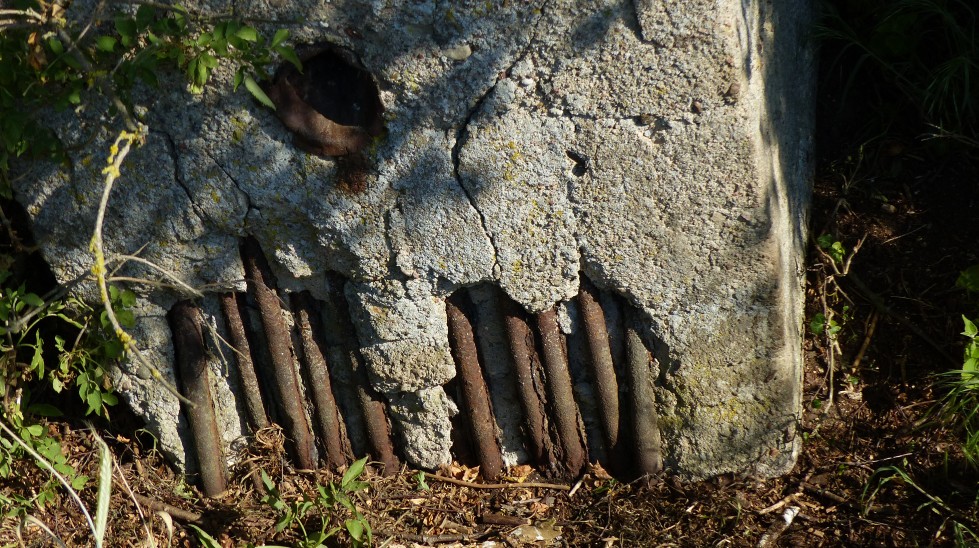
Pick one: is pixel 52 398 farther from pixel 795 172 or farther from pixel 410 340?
pixel 795 172

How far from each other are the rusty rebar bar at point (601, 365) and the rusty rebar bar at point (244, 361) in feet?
3.30

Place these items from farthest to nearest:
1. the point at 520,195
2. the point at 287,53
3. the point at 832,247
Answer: the point at 832,247
the point at 520,195
the point at 287,53

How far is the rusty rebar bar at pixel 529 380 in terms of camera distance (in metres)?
2.59

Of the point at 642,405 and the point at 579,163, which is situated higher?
the point at 579,163

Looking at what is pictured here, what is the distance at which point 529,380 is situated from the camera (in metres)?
2.67

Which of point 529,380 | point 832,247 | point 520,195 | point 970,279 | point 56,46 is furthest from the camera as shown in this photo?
point 832,247

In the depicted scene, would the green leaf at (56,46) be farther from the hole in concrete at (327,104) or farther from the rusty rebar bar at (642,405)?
the rusty rebar bar at (642,405)

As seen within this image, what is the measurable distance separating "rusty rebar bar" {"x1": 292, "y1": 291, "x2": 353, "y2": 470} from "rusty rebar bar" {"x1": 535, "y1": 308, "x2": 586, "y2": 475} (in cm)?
66

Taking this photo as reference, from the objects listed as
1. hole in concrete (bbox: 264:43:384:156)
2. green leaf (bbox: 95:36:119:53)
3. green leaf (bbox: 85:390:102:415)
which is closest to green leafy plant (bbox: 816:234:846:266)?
hole in concrete (bbox: 264:43:384:156)

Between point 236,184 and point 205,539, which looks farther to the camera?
point 205,539

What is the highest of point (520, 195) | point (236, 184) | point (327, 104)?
point (327, 104)

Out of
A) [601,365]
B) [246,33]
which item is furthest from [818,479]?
[246,33]

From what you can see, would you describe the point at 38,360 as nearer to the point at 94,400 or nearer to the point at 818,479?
the point at 94,400

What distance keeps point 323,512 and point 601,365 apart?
0.91 meters
